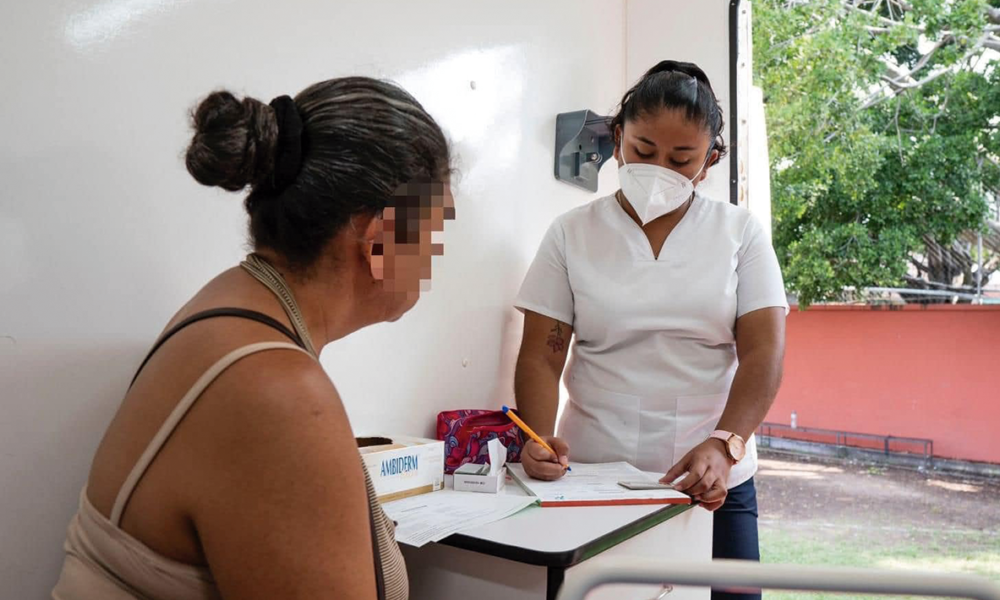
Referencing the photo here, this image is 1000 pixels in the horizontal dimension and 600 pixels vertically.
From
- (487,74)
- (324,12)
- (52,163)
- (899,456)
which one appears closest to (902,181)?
(899,456)

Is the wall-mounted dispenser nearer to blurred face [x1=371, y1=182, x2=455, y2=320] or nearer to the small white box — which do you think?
the small white box

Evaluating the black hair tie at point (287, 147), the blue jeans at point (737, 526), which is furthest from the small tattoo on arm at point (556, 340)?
the black hair tie at point (287, 147)

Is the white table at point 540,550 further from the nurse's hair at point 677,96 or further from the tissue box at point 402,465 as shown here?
the nurse's hair at point 677,96

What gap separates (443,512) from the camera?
47.8 inches

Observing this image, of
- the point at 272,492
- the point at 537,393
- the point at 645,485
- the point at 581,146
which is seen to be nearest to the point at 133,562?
the point at 272,492

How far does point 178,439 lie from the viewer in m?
0.68

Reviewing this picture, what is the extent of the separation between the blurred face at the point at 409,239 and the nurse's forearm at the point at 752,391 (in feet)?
2.69

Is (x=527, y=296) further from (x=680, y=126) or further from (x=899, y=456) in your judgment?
(x=899, y=456)

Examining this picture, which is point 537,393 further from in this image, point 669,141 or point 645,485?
point 669,141

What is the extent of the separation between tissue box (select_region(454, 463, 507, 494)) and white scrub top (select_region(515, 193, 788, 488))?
30 cm

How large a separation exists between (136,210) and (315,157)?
16.8 inches

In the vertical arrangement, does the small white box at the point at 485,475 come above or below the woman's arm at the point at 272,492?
below

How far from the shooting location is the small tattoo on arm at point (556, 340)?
167 centimetres

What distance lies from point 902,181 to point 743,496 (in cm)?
460
